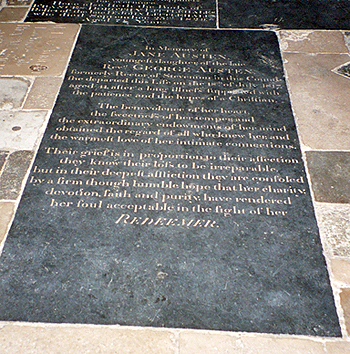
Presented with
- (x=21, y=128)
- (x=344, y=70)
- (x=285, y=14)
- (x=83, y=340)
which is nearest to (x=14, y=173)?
(x=21, y=128)

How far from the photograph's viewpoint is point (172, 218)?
2.28 m

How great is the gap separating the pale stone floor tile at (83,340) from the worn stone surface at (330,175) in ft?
4.29

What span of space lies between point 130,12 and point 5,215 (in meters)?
2.63

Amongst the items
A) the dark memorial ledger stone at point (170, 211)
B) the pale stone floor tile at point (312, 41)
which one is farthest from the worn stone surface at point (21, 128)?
the pale stone floor tile at point (312, 41)

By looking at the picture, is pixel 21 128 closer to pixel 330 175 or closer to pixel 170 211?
pixel 170 211

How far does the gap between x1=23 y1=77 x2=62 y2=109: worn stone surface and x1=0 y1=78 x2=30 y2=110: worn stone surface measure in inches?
2.5

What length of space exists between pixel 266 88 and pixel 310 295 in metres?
1.77

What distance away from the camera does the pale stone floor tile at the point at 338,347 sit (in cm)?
180

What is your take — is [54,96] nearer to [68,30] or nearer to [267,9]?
[68,30]

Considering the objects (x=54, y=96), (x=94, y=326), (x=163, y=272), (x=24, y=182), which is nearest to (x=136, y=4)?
(x=54, y=96)

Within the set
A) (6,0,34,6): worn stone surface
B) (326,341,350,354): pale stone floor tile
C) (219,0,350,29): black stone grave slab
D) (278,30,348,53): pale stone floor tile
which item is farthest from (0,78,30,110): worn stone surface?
(326,341,350,354): pale stone floor tile

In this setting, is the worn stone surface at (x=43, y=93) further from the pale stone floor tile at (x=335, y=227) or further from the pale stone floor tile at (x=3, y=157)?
the pale stone floor tile at (x=335, y=227)

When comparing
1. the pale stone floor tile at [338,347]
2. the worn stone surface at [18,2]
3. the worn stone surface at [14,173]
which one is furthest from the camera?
the worn stone surface at [18,2]

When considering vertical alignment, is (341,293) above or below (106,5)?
below
